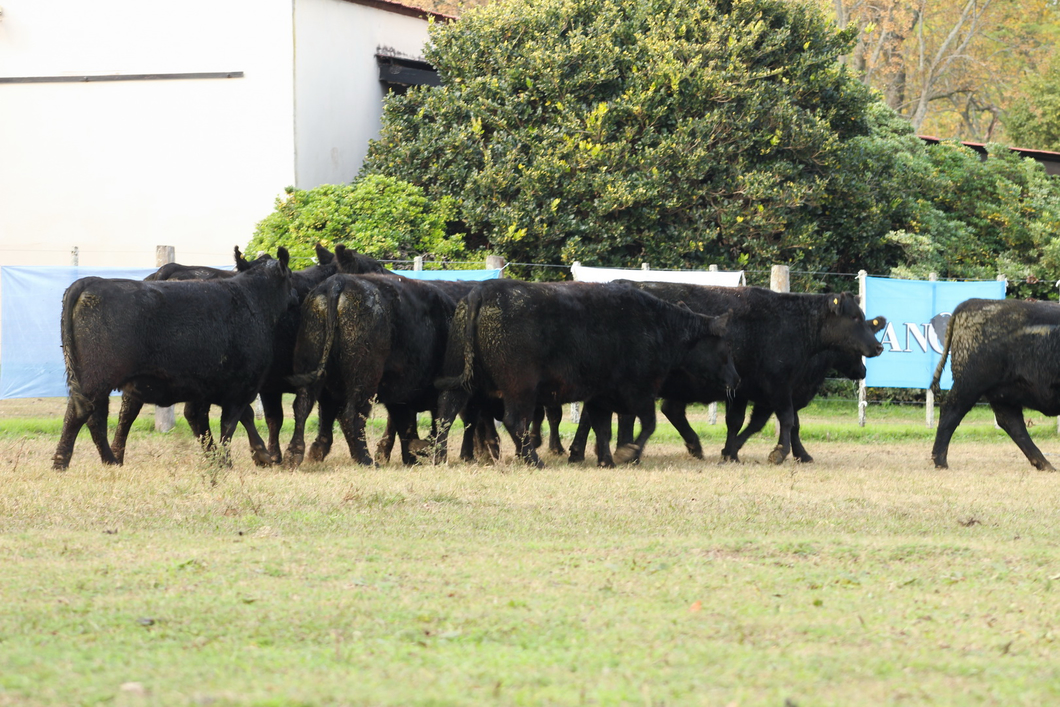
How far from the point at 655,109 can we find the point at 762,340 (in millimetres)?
6704

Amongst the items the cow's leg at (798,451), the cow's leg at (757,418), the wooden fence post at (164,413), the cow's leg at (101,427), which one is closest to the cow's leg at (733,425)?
the cow's leg at (757,418)

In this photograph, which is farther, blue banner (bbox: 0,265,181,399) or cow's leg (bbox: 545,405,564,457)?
blue banner (bbox: 0,265,181,399)

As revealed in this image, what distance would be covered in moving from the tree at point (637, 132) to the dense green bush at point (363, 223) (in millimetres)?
870

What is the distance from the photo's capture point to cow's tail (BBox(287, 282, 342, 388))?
10430mm

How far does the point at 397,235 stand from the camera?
17141 mm

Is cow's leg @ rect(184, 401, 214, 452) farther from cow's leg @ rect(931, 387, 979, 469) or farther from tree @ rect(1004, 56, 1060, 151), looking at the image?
tree @ rect(1004, 56, 1060, 151)

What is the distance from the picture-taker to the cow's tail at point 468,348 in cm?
1080

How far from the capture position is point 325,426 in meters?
11.0

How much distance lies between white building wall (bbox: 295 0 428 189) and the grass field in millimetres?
10691

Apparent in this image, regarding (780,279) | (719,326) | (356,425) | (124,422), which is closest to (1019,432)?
(719,326)

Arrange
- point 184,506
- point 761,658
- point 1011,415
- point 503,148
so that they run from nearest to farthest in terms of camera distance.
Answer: point 761,658 → point 184,506 → point 1011,415 → point 503,148

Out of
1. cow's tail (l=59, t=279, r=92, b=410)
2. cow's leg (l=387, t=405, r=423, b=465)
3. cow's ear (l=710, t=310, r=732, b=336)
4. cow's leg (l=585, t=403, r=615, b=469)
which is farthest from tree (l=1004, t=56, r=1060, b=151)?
cow's tail (l=59, t=279, r=92, b=410)

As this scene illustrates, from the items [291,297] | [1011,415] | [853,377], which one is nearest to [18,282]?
[291,297]

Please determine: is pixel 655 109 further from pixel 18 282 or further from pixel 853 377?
pixel 18 282
